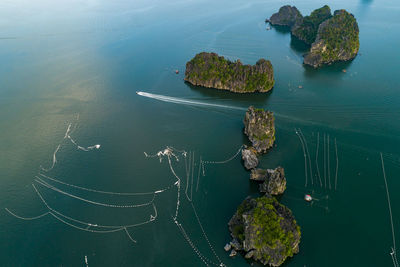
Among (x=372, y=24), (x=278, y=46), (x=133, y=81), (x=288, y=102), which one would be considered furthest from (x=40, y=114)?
(x=372, y=24)

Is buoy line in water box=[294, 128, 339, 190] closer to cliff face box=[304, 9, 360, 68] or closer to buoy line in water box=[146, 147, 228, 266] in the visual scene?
buoy line in water box=[146, 147, 228, 266]

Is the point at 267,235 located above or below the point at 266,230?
below

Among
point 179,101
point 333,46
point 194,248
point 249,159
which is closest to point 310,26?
point 333,46

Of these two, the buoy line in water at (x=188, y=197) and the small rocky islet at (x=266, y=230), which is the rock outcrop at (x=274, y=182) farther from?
the buoy line in water at (x=188, y=197)

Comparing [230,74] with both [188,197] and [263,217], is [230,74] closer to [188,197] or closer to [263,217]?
[188,197]

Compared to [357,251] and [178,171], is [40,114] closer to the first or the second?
[178,171]

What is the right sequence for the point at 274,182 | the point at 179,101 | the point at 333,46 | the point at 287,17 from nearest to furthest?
the point at 274,182 → the point at 179,101 → the point at 333,46 → the point at 287,17
